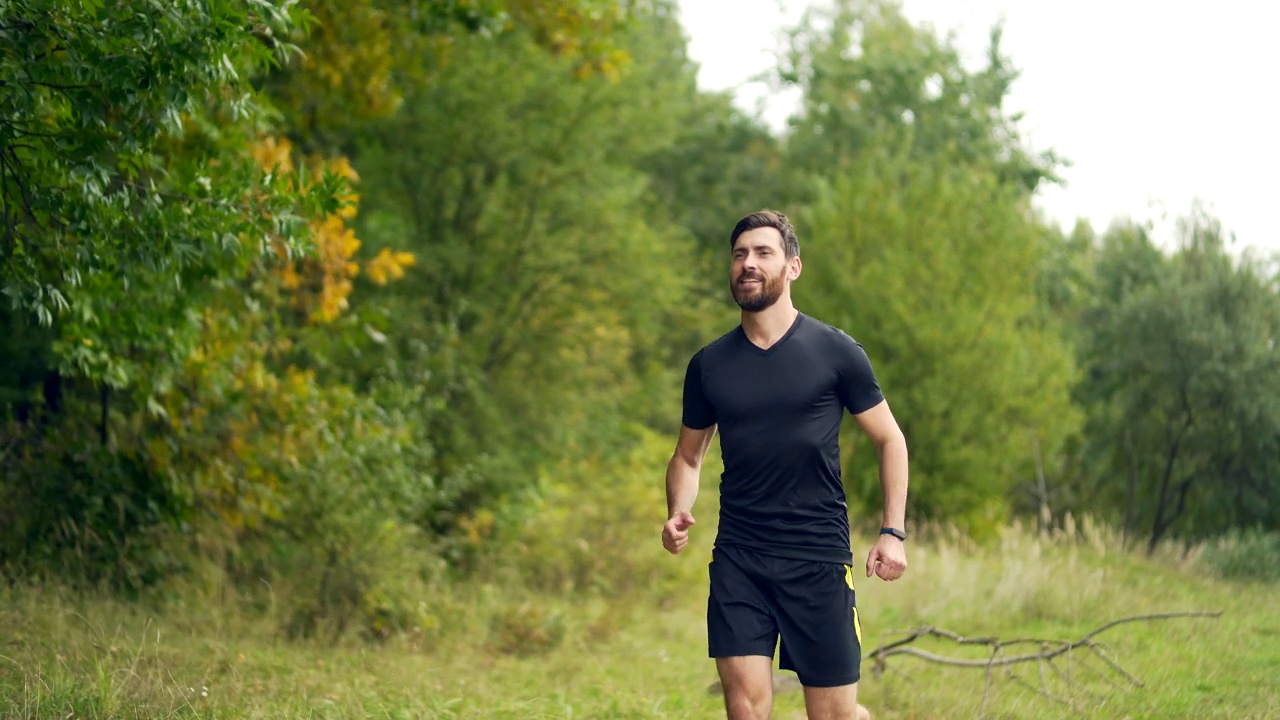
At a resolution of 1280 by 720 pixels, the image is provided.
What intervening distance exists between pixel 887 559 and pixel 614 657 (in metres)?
7.40

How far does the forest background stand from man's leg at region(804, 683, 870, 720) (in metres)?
3.84

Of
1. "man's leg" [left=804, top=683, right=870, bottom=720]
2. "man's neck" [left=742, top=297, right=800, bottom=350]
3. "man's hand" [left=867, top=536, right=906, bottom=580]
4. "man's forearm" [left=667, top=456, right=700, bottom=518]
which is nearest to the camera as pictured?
"man's hand" [left=867, top=536, right=906, bottom=580]

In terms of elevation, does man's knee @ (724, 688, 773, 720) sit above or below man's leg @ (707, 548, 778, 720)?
below

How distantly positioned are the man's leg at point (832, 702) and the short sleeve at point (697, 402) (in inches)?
42.3

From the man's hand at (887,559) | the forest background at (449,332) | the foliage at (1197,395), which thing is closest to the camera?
the man's hand at (887,559)

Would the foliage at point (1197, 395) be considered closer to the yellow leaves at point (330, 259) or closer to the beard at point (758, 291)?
the yellow leaves at point (330, 259)

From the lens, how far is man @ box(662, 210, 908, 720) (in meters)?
4.80

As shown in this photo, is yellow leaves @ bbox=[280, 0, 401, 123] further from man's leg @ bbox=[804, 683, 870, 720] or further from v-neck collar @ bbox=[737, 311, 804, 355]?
man's leg @ bbox=[804, 683, 870, 720]

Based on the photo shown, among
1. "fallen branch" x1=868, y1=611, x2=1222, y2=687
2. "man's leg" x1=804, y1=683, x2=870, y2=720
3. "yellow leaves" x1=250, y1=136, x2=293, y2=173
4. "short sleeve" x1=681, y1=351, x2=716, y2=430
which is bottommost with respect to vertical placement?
"fallen branch" x1=868, y1=611, x2=1222, y2=687

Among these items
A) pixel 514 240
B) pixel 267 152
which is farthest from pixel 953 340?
pixel 267 152

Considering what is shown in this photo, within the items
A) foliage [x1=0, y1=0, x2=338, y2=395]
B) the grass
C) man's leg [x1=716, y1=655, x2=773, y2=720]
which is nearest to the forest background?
foliage [x1=0, y1=0, x2=338, y2=395]

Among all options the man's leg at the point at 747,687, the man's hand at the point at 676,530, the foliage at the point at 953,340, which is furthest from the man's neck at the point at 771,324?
the foliage at the point at 953,340

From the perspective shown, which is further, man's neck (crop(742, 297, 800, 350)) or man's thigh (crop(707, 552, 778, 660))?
man's neck (crop(742, 297, 800, 350))

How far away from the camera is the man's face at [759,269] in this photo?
4883mm
